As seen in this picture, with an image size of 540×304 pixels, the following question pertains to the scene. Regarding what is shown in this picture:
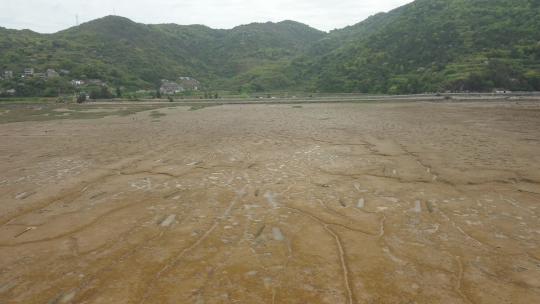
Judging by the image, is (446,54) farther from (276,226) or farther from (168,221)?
(168,221)

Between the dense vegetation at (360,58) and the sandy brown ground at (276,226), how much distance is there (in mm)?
47047

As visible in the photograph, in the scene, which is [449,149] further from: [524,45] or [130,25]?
[130,25]

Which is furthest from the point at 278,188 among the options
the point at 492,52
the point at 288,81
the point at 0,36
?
the point at 0,36

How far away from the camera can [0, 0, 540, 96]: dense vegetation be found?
53731 mm

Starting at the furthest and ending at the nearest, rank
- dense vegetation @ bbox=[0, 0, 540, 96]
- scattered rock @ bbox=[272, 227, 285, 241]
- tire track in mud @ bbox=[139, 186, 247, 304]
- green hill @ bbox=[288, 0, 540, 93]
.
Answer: dense vegetation @ bbox=[0, 0, 540, 96]
green hill @ bbox=[288, 0, 540, 93]
scattered rock @ bbox=[272, 227, 285, 241]
tire track in mud @ bbox=[139, 186, 247, 304]

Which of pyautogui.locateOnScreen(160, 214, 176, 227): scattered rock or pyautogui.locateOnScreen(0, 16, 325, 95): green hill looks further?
pyautogui.locateOnScreen(0, 16, 325, 95): green hill

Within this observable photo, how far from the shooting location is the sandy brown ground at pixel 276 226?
4668 millimetres

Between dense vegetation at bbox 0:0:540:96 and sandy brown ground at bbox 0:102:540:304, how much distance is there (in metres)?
47.0

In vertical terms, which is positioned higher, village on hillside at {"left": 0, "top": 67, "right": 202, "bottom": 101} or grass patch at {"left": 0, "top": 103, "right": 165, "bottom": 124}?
village on hillside at {"left": 0, "top": 67, "right": 202, "bottom": 101}

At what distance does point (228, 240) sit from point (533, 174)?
30.0 feet

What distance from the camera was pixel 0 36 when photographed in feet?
300

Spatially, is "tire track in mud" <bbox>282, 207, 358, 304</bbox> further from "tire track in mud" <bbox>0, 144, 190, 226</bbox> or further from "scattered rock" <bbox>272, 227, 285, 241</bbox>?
"tire track in mud" <bbox>0, 144, 190, 226</bbox>

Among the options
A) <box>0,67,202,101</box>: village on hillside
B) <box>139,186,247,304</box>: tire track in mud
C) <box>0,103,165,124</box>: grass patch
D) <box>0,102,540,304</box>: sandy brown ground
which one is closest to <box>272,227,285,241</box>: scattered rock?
<box>0,102,540,304</box>: sandy brown ground

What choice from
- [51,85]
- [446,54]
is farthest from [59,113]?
[446,54]
